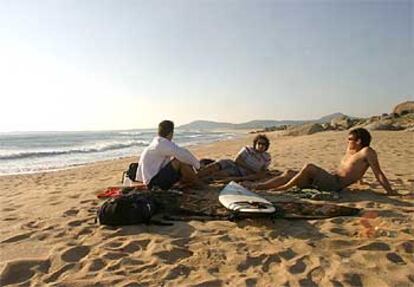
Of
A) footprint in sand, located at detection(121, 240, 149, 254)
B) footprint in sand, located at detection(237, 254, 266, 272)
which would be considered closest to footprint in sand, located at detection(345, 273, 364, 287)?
footprint in sand, located at detection(237, 254, 266, 272)

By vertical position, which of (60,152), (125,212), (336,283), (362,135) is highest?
(362,135)

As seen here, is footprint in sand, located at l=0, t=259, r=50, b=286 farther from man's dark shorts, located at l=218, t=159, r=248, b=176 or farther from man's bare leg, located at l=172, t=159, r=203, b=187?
man's dark shorts, located at l=218, t=159, r=248, b=176

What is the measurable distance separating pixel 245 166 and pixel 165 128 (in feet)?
5.80

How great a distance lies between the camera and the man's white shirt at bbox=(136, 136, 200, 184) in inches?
243

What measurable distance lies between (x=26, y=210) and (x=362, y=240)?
14.8ft

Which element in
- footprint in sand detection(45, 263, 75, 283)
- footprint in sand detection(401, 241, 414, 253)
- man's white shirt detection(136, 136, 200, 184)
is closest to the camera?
footprint in sand detection(45, 263, 75, 283)

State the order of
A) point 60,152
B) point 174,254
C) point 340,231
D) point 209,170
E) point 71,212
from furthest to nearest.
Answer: point 60,152, point 209,170, point 71,212, point 340,231, point 174,254

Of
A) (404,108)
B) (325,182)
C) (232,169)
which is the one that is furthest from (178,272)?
(404,108)

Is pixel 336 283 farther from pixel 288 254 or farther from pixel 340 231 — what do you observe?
pixel 340 231

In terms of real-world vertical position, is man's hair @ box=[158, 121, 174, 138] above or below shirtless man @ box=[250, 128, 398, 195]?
above

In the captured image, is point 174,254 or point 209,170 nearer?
point 174,254

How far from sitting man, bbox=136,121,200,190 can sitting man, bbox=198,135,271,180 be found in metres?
0.85

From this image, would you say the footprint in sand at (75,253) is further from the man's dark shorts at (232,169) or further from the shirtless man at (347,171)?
the man's dark shorts at (232,169)

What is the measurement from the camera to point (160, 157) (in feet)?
20.6
